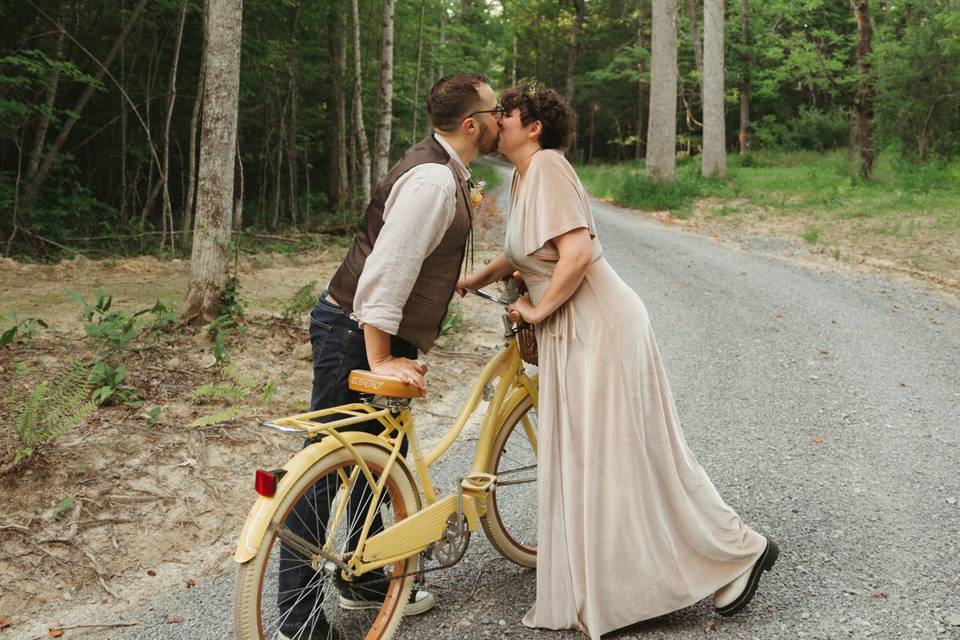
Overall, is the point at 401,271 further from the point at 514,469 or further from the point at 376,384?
the point at 514,469

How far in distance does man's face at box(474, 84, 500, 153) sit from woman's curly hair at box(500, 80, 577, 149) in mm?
64

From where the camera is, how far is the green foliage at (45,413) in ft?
14.3

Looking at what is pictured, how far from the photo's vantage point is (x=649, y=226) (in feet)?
53.4

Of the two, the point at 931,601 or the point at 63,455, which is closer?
the point at 931,601

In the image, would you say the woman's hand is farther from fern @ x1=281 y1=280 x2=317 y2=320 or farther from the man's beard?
fern @ x1=281 y1=280 x2=317 y2=320

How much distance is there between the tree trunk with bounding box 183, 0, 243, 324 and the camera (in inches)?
267

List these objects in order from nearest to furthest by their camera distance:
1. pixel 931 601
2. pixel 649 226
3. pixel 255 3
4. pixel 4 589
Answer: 1. pixel 931 601
2. pixel 4 589
3. pixel 255 3
4. pixel 649 226

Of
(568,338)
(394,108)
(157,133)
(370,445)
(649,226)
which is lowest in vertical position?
(370,445)

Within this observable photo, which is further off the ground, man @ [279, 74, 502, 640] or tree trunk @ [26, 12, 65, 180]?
tree trunk @ [26, 12, 65, 180]

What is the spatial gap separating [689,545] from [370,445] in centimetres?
137

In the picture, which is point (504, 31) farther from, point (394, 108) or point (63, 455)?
point (63, 455)

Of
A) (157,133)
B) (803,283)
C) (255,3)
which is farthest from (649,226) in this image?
(157,133)

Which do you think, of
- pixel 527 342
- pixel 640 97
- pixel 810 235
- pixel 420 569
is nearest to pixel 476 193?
pixel 527 342

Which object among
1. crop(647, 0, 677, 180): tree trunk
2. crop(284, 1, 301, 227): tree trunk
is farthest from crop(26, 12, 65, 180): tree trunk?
crop(647, 0, 677, 180): tree trunk
